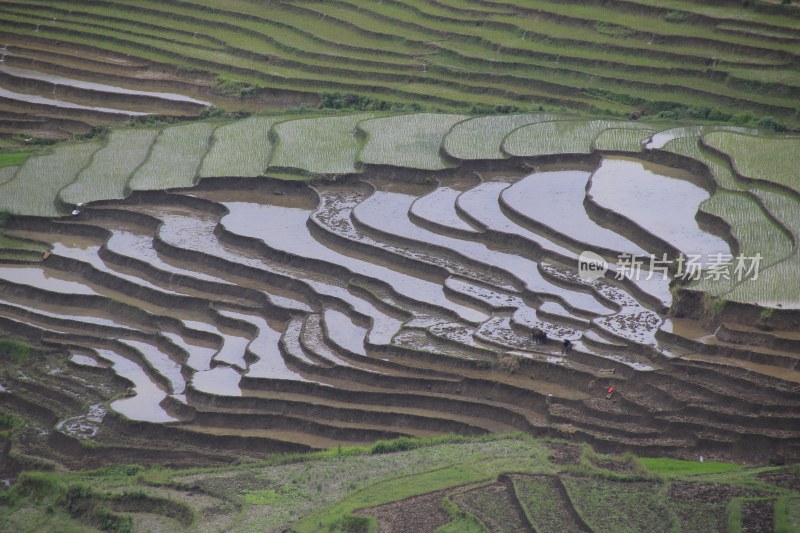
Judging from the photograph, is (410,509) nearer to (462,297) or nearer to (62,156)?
(462,297)

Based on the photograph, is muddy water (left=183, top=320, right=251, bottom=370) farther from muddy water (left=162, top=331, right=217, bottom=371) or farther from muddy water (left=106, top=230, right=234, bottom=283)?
muddy water (left=106, top=230, right=234, bottom=283)

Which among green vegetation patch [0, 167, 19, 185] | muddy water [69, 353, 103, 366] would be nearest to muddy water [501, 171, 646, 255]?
muddy water [69, 353, 103, 366]

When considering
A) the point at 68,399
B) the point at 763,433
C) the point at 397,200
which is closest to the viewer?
the point at 763,433

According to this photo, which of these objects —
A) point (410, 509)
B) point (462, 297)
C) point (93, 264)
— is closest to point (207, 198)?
point (93, 264)

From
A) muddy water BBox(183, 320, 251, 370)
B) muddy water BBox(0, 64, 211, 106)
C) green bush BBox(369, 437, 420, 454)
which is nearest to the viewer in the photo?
green bush BBox(369, 437, 420, 454)

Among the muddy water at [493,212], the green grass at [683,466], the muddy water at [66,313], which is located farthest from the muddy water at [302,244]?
the green grass at [683,466]

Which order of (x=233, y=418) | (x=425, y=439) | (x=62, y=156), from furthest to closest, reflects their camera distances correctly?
1. (x=62, y=156)
2. (x=233, y=418)
3. (x=425, y=439)
